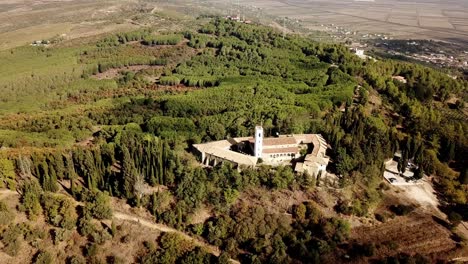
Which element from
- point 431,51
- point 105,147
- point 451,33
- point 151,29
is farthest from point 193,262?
point 451,33

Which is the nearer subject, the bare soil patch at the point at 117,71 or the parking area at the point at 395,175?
the parking area at the point at 395,175

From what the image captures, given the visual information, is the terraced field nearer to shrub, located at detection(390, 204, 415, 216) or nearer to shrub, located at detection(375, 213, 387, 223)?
shrub, located at detection(375, 213, 387, 223)

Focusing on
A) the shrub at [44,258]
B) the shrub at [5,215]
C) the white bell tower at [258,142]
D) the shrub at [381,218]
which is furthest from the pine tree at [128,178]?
the shrub at [381,218]

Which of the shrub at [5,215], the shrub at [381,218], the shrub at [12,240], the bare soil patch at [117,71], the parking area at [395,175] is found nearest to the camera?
the shrub at [12,240]

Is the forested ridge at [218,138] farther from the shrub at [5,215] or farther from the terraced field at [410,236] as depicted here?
the terraced field at [410,236]

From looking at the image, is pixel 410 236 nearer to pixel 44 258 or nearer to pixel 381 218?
pixel 381 218
